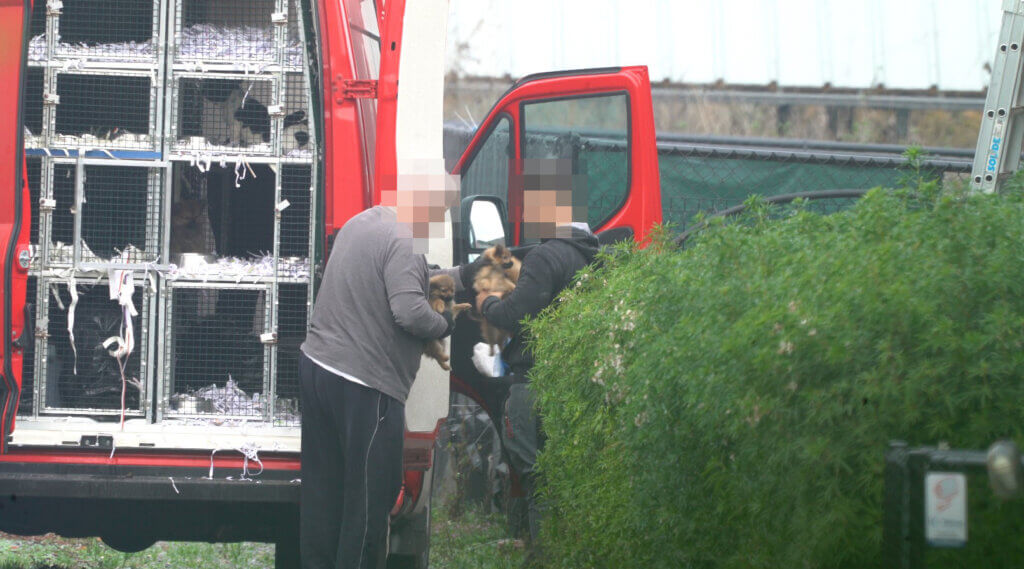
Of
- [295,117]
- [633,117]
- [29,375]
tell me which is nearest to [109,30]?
[295,117]

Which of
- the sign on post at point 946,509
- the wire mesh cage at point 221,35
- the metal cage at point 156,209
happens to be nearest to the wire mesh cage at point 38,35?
the metal cage at point 156,209

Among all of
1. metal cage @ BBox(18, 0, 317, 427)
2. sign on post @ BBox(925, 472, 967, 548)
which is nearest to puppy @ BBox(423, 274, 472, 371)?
metal cage @ BBox(18, 0, 317, 427)

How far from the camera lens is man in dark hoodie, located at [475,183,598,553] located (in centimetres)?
546

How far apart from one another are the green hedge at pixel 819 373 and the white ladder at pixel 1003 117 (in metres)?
2.98

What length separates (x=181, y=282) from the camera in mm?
5133

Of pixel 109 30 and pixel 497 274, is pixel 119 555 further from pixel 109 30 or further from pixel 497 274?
pixel 109 30

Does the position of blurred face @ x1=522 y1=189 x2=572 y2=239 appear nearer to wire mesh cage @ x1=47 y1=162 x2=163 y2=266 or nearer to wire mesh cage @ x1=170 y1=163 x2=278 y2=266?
wire mesh cage @ x1=170 y1=163 x2=278 y2=266

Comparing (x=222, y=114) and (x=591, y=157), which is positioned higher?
(x=591, y=157)

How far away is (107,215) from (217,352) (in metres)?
0.75

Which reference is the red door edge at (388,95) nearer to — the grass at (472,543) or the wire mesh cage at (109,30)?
the wire mesh cage at (109,30)

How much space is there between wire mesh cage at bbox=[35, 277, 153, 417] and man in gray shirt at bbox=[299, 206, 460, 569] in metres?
0.86

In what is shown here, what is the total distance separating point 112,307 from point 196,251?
1.57ft

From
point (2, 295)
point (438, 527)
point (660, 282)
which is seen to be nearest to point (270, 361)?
point (2, 295)

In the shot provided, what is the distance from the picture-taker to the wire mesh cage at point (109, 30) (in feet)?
16.8
